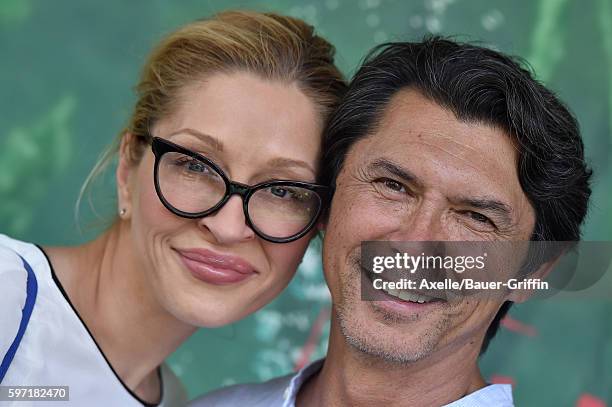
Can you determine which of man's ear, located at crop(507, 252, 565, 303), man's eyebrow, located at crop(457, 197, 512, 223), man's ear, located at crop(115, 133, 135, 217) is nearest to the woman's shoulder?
man's ear, located at crop(115, 133, 135, 217)

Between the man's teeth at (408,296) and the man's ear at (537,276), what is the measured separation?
0.28m

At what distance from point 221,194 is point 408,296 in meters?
0.49

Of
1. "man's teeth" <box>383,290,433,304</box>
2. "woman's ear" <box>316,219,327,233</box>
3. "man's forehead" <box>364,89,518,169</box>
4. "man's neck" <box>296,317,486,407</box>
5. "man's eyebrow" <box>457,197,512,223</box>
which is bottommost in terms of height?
"man's neck" <box>296,317,486,407</box>

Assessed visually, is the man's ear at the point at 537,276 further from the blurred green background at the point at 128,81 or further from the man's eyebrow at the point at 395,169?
the blurred green background at the point at 128,81

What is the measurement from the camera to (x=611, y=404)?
311cm

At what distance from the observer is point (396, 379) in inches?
81.0

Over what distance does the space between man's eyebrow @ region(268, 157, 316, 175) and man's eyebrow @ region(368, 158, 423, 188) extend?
5.9 inches

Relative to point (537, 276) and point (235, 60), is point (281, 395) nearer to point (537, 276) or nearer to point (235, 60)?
point (537, 276)

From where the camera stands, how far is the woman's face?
2018 mm

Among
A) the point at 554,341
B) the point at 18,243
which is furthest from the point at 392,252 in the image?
the point at 554,341

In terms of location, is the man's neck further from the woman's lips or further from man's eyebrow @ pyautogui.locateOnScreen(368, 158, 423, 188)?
man's eyebrow @ pyautogui.locateOnScreen(368, 158, 423, 188)

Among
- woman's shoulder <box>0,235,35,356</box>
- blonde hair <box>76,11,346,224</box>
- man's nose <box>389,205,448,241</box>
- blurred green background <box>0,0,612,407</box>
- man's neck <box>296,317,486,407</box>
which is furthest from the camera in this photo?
blurred green background <box>0,0,612,407</box>

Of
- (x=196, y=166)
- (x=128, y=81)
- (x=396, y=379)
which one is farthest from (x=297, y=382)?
(x=128, y=81)

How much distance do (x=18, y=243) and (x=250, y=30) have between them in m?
0.78
